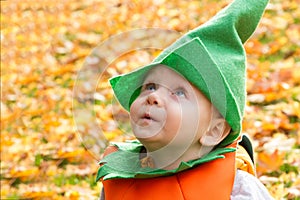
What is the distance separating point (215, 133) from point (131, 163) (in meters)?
0.28

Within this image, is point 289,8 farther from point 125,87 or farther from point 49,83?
point 125,87

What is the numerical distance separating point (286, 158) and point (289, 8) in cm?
259

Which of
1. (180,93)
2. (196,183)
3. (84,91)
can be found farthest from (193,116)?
(84,91)

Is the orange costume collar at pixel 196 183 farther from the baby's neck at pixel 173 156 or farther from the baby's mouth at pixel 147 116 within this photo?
the baby's mouth at pixel 147 116

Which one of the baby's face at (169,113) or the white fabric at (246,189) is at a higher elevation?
the baby's face at (169,113)

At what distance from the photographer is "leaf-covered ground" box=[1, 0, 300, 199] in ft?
9.10

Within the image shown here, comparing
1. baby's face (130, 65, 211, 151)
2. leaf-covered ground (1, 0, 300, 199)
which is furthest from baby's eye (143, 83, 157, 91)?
leaf-covered ground (1, 0, 300, 199)

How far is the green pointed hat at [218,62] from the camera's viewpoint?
5.75 feet

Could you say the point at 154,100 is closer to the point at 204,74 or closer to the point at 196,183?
the point at 204,74

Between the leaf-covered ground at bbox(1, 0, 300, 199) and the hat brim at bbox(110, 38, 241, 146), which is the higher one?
the hat brim at bbox(110, 38, 241, 146)

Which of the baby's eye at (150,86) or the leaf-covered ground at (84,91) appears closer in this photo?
the baby's eye at (150,86)

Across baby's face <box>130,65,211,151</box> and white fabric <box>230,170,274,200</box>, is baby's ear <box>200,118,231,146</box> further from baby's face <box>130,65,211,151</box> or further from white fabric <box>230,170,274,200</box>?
white fabric <box>230,170,274,200</box>

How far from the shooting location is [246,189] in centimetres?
179

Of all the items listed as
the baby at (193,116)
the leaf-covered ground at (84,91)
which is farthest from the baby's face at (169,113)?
the leaf-covered ground at (84,91)
